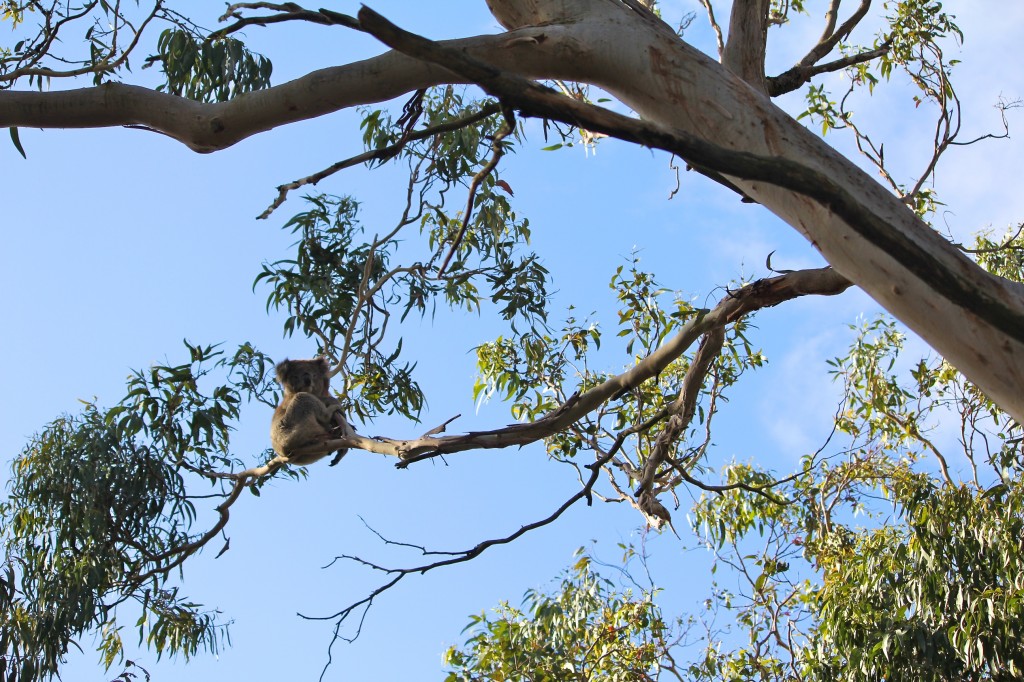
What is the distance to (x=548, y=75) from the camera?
3020 millimetres

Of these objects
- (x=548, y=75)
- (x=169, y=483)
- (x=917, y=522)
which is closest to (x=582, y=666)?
(x=917, y=522)

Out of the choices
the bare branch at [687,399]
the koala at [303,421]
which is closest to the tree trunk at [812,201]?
the bare branch at [687,399]

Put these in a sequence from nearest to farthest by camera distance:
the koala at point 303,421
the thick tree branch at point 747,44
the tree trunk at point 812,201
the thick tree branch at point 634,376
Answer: the tree trunk at point 812,201
the thick tree branch at point 634,376
the thick tree branch at point 747,44
the koala at point 303,421

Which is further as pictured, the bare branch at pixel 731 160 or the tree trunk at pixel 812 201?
the tree trunk at pixel 812 201

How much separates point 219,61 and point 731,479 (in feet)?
18.1

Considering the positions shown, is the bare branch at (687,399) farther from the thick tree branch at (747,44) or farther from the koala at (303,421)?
Answer: the koala at (303,421)

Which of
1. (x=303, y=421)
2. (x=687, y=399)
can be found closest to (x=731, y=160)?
(x=687, y=399)

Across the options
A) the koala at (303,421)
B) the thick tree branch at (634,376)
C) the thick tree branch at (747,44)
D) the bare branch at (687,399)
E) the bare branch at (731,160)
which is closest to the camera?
the bare branch at (731,160)

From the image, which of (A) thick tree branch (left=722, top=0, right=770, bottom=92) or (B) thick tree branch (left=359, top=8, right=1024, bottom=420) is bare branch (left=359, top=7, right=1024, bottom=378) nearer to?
(B) thick tree branch (left=359, top=8, right=1024, bottom=420)

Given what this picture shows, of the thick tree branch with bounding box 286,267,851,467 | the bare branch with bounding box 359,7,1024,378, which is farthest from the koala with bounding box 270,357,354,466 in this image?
the bare branch with bounding box 359,7,1024,378

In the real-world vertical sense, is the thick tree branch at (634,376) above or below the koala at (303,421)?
below

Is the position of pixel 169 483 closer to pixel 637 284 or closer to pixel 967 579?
pixel 637 284

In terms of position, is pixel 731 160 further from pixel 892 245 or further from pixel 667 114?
pixel 667 114

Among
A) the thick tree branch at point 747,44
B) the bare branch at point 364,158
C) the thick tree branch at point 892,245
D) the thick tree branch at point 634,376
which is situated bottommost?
the thick tree branch at point 892,245
